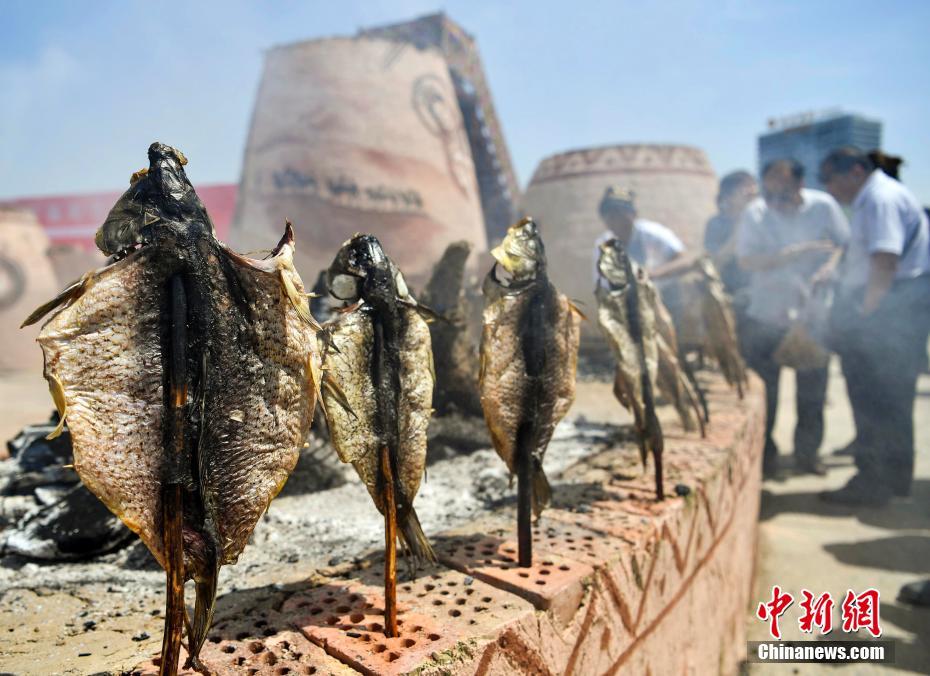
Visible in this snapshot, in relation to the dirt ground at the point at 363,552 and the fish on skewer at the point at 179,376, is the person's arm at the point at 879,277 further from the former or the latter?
the fish on skewer at the point at 179,376

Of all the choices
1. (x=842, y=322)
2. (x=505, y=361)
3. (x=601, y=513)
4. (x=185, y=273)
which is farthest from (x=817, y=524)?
(x=185, y=273)

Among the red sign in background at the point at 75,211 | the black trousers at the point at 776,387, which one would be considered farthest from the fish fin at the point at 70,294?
the red sign in background at the point at 75,211

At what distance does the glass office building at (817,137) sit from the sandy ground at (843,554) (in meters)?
15.7

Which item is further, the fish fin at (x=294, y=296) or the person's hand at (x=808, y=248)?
the person's hand at (x=808, y=248)

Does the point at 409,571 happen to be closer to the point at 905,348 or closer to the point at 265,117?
the point at 905,348

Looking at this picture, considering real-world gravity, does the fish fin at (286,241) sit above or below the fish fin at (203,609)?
above

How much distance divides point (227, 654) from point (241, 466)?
47 cm

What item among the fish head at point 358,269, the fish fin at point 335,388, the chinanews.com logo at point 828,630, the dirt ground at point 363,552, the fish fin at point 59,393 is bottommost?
the chinanews.com logo at point 828,630

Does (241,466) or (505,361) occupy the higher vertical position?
(505,361)

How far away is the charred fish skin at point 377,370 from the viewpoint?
1393mm

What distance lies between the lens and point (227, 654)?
1.30 metres

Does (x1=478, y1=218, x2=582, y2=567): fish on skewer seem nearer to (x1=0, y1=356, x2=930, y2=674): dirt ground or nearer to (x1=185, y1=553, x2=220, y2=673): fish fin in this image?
(x1=0, y1=356, x2=930, y2=674): dirt ground

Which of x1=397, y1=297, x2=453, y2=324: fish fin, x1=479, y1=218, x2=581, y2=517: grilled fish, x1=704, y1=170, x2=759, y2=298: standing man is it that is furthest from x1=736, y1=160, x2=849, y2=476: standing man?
x1=397, y1=297, x2=453, y2=324: fish fin

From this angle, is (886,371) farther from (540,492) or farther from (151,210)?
(151,210)
